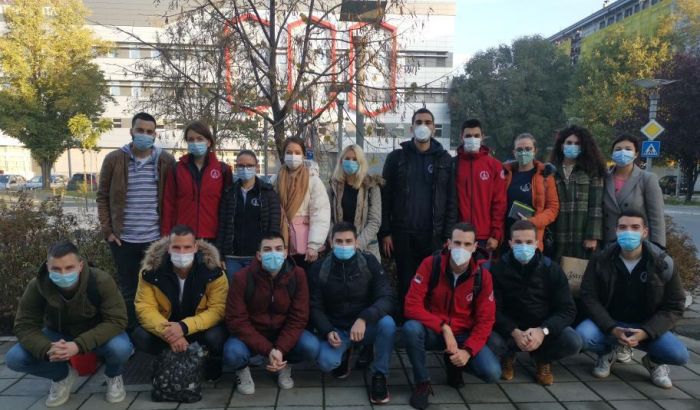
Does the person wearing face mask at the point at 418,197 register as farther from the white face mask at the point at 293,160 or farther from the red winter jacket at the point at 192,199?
the red winter jacket at the point at 192,199

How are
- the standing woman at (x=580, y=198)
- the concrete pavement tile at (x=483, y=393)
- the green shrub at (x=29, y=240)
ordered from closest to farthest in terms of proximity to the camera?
the concrete pavement tile at (x=483, y=393) < the standing woman at (x=580, y=198) < the green shrub at (x=29, y=240)

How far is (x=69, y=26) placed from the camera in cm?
3447

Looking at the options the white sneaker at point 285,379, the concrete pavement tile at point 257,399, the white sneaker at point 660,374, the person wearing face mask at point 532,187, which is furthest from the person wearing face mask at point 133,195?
A: the white sneaker at point 660,374

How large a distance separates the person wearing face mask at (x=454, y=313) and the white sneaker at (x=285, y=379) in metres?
1.06

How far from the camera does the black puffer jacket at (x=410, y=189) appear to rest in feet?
15.5

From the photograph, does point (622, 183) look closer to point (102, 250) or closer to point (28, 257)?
point (102, 250)

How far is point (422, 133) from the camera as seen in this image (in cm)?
480

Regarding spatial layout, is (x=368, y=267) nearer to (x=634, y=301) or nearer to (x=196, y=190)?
(x=196, y=190)

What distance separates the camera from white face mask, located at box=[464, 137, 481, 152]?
188 inches

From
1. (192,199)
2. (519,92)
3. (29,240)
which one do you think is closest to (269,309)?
(192,199)

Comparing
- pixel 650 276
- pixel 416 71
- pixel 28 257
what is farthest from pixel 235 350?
pixel 416 71

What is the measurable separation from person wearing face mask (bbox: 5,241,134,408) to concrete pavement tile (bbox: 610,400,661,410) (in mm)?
3975

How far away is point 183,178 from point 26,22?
3731 cm

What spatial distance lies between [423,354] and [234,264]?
1.94 meters
